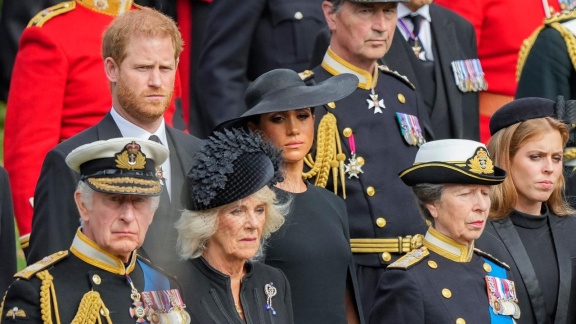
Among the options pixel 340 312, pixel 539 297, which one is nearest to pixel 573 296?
pixel 539 297

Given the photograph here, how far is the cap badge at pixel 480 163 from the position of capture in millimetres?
7461

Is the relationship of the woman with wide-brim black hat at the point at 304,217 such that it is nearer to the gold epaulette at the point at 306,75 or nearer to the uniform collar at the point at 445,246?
the gold epaulette at the point at 306,75

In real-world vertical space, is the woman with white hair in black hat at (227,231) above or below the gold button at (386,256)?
above

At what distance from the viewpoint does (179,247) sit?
6.89m

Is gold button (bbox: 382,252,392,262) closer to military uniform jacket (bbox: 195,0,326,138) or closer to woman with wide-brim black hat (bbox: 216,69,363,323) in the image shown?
woman with wide-brim black hat (bbox: 216,69,363,323)

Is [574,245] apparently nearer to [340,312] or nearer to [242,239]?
[340,312]

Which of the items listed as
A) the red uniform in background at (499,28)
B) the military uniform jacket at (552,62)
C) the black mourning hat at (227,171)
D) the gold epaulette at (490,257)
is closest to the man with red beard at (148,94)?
the black mourning hat at (227,171)

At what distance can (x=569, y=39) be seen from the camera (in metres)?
9.30

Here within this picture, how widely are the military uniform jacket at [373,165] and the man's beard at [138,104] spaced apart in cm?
123

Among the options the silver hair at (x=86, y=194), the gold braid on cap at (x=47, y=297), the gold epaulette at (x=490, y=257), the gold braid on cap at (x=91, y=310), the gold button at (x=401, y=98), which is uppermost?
the silver hair at (x=86, y=194)

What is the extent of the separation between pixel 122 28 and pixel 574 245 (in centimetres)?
262

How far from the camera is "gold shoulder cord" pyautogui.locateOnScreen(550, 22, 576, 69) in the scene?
927 cm

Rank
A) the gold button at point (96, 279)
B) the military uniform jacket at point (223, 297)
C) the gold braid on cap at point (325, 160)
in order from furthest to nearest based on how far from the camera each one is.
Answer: the gold braid on cap at point (325, 160), the military uniform jacket at point (223, 297), the gold button at point (96, 279)

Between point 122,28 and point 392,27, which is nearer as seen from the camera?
point 122,28
